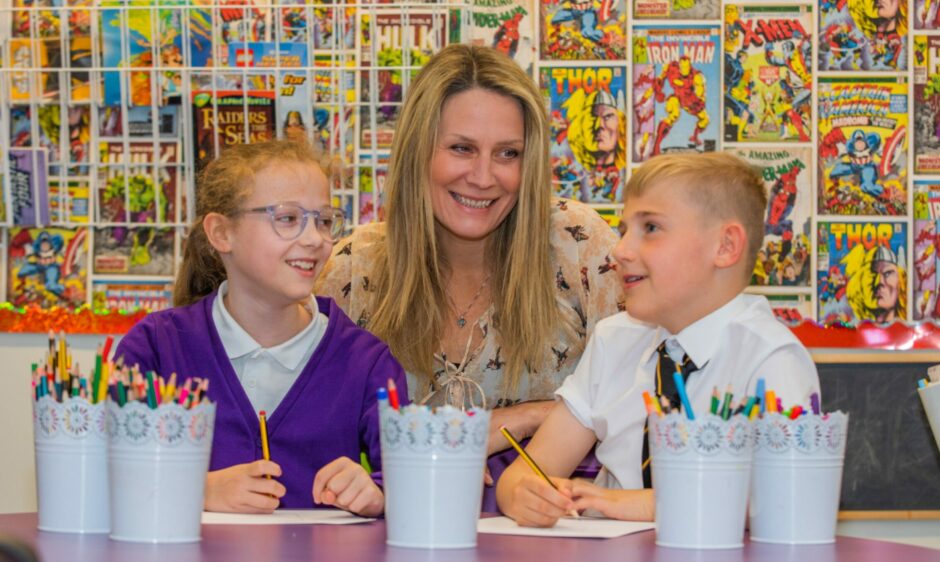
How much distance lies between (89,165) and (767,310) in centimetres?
149

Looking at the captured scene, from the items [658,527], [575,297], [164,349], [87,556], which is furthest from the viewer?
[575,297]

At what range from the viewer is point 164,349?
1.62m

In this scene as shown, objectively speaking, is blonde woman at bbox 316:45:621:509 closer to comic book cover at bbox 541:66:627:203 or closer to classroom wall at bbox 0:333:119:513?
comic book cover at bbox 541:66:627:203

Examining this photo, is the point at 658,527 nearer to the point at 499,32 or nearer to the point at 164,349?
the point at 164,349

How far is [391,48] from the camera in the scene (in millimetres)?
2379

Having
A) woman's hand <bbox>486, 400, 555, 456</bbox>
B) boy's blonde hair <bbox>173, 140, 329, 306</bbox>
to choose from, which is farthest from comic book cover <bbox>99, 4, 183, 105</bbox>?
woman's hand <bbox>486, 400, 555, 456</bbox>

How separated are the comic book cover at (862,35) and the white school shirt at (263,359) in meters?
1.22

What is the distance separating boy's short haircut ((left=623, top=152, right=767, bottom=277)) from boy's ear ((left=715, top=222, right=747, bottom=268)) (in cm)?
1

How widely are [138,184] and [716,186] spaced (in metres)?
1.32

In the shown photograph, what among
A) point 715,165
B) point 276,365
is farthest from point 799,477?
point 276,365

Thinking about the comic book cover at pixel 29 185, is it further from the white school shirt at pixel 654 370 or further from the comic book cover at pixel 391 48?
the white school shirt at pixel 654 370

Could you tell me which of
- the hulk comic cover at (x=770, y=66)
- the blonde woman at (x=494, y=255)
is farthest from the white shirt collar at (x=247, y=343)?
the hulk comic cover at (x=770, y=66)

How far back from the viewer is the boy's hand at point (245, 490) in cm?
130

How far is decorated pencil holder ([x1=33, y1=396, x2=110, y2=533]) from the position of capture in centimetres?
112
